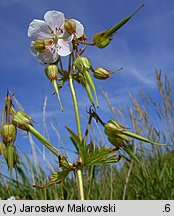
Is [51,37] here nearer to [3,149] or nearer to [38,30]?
[38,30]

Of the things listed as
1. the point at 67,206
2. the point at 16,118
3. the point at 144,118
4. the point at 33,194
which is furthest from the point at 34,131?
the point at 144,118

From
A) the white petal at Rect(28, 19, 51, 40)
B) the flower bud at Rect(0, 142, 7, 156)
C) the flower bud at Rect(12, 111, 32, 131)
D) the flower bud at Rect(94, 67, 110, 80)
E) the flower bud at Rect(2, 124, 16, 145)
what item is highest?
the white petal at Rect(28, 19, 51, 40)

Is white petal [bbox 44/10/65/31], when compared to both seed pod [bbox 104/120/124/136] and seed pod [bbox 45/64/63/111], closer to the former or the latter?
seed pod [bbox 45/64/63/111]

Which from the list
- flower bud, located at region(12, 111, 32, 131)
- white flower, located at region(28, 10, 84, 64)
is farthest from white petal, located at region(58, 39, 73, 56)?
flower bud, located at region(12, 111, 32, 131)

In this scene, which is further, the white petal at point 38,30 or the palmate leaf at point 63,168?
the white petal at point 38,30

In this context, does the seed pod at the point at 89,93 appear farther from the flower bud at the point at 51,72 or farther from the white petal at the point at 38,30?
the white petal at the point at 38,30

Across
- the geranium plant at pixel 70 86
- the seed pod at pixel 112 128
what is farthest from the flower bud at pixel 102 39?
the seed pod at pixel 112 128
